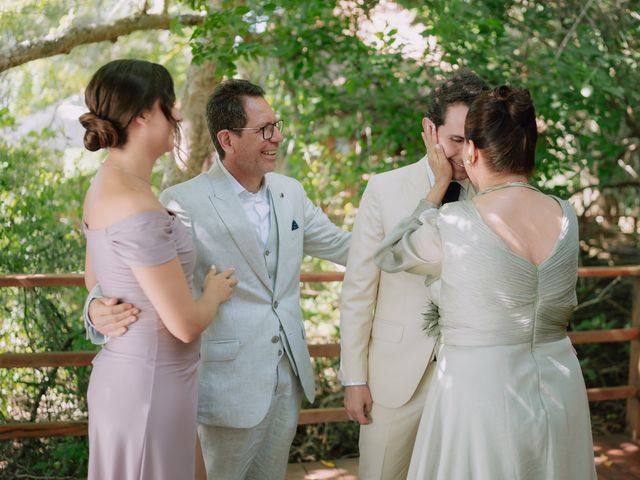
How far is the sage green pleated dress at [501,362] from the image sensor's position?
6.44ft

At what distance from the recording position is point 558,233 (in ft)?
6.56

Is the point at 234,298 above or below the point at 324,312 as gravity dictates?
above

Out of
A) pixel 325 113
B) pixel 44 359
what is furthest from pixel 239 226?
pixel 325 113

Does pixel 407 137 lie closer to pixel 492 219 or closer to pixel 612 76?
pixel 612 76

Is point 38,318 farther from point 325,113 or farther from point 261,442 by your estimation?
point 325,113

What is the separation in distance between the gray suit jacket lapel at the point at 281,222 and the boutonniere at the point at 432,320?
54cm

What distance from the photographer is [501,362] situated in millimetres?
1999

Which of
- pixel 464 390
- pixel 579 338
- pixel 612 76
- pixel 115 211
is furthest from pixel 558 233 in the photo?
pixel 612 76

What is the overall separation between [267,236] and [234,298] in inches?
10.6

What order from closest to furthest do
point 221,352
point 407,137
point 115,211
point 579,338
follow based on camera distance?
point 115,211, point 221,352, point 579,338, point 407,137

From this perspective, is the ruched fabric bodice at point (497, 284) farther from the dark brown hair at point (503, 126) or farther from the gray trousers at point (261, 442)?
the gray trousers at point (261, 442)

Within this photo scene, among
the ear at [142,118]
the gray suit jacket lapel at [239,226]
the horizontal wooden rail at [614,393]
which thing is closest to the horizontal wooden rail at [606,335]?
the horizontal wooden rail at [614,393]

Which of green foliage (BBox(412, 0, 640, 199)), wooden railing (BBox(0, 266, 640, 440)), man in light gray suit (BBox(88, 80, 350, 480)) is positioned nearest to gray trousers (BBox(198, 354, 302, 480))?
man in light gray suit (BBox(88, 80, 350, 480))

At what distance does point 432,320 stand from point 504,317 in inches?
14.0
